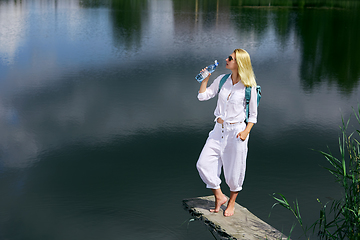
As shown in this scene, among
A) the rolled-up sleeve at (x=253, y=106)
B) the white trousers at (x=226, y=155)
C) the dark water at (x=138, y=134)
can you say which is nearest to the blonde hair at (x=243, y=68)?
the rolled-up sleeve at (x=253, y=106)

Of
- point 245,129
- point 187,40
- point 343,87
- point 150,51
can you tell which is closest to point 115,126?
point 245,129

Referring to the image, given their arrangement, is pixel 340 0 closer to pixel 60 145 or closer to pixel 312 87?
pixel 312 87

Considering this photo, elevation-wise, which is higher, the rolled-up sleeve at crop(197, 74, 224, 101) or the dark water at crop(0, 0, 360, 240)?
the rolled-up sleeve at crop(197, 74, 224, 101)

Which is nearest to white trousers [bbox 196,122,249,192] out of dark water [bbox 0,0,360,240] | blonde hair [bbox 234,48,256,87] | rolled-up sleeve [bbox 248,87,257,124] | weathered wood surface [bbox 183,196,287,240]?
rolled-up sleeve [bbox 248,87,257,124]

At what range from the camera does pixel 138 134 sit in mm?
7484

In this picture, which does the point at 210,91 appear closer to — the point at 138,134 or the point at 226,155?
the point at 226,155

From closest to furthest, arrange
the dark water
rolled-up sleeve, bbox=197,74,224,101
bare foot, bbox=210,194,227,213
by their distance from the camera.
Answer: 1. rolled-up sleeve, bbox=197,74,224,101
2. bare foot, bbox=210,194,227,213
3. the dark water

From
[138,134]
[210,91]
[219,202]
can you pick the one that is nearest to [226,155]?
[219,202]

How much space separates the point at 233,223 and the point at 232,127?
100 cm

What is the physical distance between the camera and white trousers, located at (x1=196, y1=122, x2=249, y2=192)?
4.49 meters

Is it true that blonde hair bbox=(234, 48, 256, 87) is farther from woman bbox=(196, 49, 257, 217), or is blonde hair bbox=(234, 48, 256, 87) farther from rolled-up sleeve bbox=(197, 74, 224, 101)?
rolled-up sleeve bbox=(197, 74, 224, 101)

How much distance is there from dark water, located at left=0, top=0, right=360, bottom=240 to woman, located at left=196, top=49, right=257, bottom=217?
0.73 m

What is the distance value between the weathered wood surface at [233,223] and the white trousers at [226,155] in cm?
33

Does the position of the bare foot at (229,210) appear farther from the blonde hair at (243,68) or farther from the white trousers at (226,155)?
the blonde hair at (243,68)
